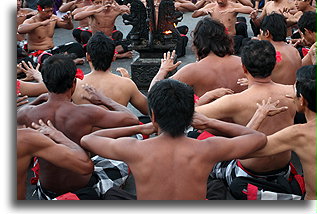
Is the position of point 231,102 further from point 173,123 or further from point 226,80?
point 173,123

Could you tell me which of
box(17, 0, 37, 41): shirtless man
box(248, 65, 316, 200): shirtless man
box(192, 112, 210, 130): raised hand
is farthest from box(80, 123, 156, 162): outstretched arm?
box(17, 0, 37, 41): shirtless man

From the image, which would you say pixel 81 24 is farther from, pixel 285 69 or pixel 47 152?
pixel 47 152

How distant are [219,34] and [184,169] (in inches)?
74.6

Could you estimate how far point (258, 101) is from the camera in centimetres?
321

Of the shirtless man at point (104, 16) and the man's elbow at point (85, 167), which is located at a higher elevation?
the man's elbow at point (85, 167)

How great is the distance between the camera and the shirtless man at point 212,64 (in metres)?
3.90

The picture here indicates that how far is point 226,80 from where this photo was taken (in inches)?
153

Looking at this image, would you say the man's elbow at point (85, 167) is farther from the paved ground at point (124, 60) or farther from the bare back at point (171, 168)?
the paved ground at point (124, 60)

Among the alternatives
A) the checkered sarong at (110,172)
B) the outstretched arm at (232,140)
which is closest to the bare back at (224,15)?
the checkered sarong at (110,172)

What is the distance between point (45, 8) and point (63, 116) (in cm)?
416

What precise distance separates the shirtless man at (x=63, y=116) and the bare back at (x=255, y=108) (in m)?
0.58

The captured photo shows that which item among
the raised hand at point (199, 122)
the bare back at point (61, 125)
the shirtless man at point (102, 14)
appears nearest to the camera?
the raised hand at point (199, 122)

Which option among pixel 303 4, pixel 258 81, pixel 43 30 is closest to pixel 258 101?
pixel 258 81

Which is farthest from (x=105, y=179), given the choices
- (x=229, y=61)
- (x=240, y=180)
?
(x=229, y=61)
